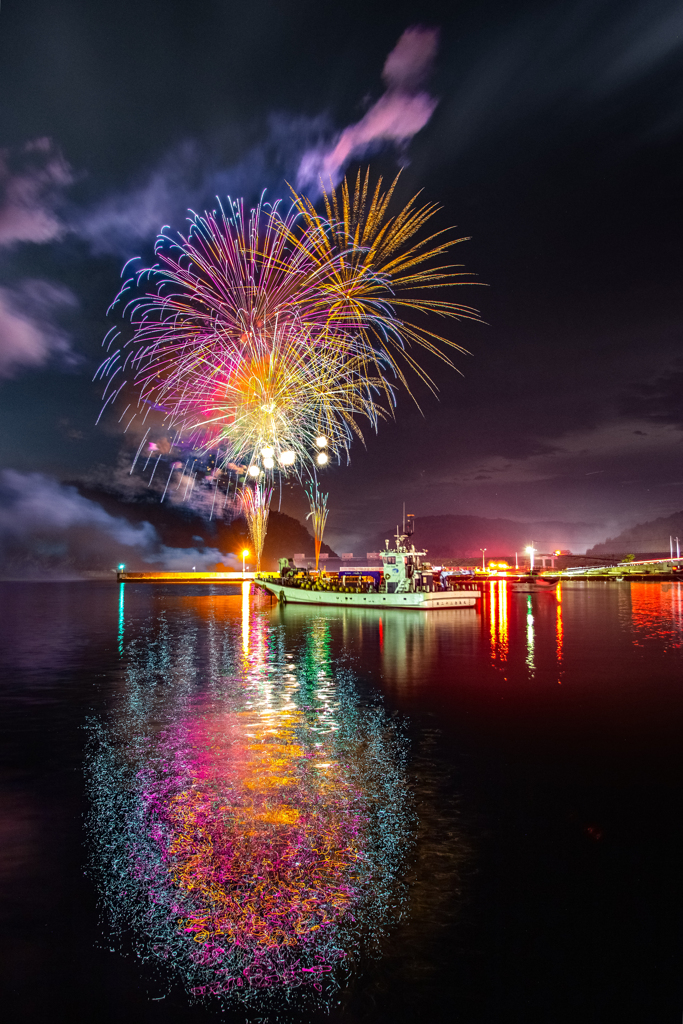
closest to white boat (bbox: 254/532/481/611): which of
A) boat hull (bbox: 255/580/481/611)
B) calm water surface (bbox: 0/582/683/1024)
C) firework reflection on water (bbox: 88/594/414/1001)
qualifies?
boat hull (bbox: 255/580/481/611)

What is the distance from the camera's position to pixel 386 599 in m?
65.2

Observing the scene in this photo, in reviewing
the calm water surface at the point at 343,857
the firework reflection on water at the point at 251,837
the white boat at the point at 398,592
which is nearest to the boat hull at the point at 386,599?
the white boat at the point at 398,592

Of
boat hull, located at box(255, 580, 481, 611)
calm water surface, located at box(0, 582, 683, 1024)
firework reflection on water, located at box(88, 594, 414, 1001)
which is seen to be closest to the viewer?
calm water surface, located at box(0, 582, 683, 1024)

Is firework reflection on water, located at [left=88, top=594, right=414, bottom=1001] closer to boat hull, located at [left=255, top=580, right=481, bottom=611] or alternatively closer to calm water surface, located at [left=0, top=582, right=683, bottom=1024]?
calm water surface, located at [left=0, top=582, right=683, bottom=1024]

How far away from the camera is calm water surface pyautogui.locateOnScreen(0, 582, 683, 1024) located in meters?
6.00

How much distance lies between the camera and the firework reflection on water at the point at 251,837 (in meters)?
6.37

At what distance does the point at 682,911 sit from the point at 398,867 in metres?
3.70

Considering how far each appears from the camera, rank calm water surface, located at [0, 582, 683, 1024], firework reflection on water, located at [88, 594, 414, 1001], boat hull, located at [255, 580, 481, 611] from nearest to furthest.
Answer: calm water surface, located at [0, 582, 683, 1024] → firework reflection on water, located at [88, 594, 414, 1001] → boat hull, located at [255, 580, 481, 611]

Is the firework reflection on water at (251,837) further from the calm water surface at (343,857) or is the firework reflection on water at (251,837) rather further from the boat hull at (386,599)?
the boat hull at (386,599)

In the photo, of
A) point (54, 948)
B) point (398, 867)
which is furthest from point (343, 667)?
point (54, 948)

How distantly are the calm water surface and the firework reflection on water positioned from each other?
0.04 metres

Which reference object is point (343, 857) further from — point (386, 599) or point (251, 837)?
point (386, 599)

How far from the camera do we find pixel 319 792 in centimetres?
1115

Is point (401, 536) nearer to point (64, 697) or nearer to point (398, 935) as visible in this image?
A: point (64, 697)
